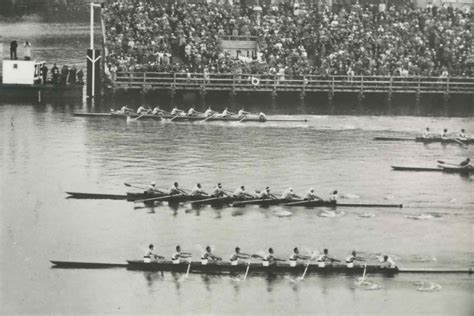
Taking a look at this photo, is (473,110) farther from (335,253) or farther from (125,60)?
(335,253)

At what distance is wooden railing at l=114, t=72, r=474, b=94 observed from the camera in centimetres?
6216

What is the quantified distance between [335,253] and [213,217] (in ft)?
19.0

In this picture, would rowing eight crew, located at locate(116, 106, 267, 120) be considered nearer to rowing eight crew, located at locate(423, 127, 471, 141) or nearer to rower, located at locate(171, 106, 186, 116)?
rower, located at locate(171, 106, 186, 116)

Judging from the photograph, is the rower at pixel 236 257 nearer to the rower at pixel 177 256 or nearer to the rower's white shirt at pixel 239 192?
the rower at pixel 177 256

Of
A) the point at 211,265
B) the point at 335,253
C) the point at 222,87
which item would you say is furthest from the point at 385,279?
the point at 222,87

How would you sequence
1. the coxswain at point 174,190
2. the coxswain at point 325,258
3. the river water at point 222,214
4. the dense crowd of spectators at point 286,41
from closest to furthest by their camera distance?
the river water at point 222,214 < the coxswain at point 325,258 < the coxswain at point 174,190 < the dense crowd of spectators at point 286,41

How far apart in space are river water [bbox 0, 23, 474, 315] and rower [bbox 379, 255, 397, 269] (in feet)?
1.45

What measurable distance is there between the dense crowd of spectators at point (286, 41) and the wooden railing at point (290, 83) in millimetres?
456

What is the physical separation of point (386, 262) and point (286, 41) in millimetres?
33543

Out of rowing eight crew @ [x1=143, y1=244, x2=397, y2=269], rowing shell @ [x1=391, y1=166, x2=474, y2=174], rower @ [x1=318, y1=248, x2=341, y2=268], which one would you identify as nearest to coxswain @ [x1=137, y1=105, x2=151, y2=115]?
rowing shell @ [x1=391, y1=166, x2=474, y2=174]

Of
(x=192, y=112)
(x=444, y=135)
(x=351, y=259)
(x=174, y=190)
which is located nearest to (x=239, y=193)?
(x=174, y=190)

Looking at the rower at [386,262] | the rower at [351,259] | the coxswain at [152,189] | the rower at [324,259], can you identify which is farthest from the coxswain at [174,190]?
the rower at [386,262]

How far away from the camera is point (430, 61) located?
64062 millimetres

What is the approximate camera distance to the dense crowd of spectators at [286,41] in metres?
62.3
